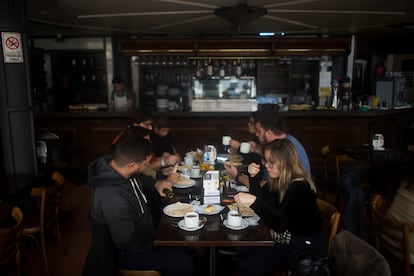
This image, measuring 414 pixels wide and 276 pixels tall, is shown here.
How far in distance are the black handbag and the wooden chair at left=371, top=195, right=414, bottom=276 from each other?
2.53 ft

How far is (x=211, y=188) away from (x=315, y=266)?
1001 millimetres

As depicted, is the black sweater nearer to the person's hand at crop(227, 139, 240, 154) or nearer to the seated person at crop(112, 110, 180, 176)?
the seated person at crop(112, 110, 180, 176)

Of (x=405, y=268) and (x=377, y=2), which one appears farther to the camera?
(x=377, y=2)

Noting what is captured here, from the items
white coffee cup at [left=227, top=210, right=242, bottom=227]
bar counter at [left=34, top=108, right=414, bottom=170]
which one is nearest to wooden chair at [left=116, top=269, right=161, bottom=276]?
white coffee cup at [left=227, top=210, right=242, bottom=227]

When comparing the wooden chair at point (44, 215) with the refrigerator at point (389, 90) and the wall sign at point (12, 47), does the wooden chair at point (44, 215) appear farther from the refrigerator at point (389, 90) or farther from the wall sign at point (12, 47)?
the refrigerator at point (389, 90)

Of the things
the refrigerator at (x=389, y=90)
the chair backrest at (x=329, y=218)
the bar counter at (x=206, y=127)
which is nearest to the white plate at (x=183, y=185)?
the chair backrest at (x=329, y=218)

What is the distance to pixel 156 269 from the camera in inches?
93.3

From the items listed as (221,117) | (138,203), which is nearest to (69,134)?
(221,117)

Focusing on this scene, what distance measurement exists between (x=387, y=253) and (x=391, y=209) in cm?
35

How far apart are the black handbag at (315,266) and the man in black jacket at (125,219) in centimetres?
85

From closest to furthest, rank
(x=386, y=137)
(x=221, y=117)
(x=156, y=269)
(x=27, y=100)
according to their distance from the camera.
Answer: (x=156, y=269) < (x=27, y=100) < (x=221, y=117) < (x=386, y=137)

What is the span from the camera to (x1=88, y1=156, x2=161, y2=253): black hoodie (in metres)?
2.11

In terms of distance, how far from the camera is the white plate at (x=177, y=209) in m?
2.41

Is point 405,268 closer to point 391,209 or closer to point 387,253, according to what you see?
point 387,253
